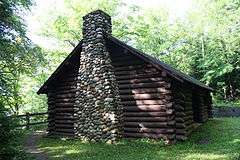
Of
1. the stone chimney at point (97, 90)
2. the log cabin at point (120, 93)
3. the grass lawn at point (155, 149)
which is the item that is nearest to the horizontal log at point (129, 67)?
the log cabin at point (120, 93)

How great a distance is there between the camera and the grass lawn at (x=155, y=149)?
13.4m

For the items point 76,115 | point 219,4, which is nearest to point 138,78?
point 76,115

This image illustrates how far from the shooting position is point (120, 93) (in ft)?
59.3

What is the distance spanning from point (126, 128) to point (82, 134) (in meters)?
2.48

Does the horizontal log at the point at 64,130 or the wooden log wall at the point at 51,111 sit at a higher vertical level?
the wooden log wall at the point at 51,111

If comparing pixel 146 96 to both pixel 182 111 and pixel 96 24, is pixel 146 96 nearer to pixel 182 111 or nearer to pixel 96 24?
pixel 182 111

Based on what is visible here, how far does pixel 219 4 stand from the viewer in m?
35.5

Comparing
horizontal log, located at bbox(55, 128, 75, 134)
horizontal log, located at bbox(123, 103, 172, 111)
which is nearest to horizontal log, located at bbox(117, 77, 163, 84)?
horizontal log, located at bbox(123, 103, 172, 111)

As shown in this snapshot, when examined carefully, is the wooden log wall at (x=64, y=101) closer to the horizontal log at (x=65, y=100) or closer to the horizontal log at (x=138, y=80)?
the horizontal log at (x=65, y=100)

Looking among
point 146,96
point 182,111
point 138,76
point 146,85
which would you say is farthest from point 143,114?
point 182,111

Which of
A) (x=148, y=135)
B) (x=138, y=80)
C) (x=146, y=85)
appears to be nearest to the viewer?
(x=148, y=135)

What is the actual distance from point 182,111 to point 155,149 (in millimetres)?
3531

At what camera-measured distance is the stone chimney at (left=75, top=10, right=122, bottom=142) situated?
17469 mm

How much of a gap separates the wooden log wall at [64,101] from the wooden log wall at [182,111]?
234 inches
